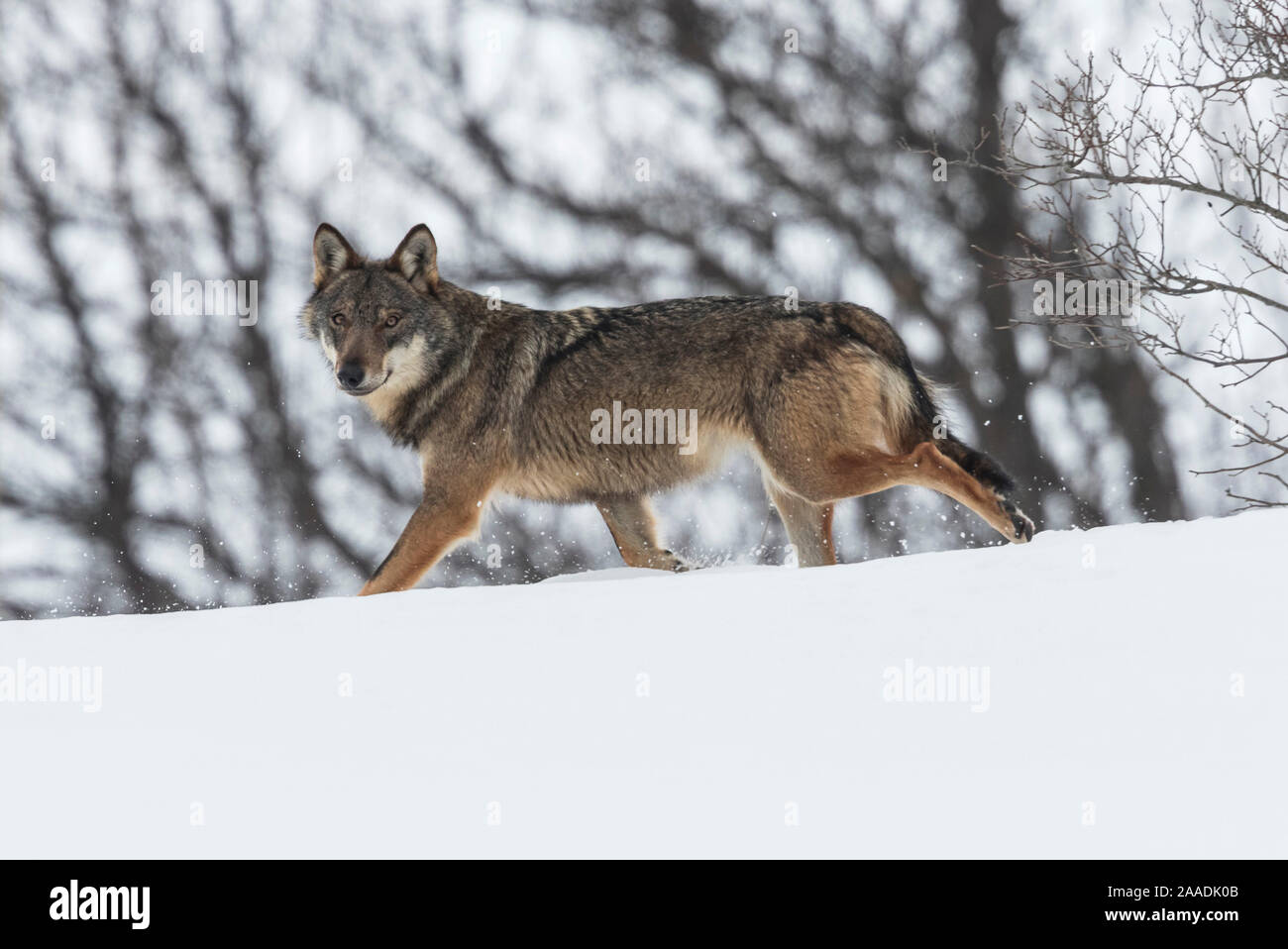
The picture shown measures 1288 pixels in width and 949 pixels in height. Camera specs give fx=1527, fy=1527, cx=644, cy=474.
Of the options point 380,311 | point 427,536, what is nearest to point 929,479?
point 427,536

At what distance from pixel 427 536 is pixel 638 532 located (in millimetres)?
1280

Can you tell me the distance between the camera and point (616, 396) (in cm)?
806

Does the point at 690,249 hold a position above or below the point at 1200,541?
above

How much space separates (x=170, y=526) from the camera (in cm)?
1870

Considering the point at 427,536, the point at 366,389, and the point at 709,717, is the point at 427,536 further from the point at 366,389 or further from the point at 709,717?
the point at 709,717

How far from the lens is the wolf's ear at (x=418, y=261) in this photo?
27.4 feet

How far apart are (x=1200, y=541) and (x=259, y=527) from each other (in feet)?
44.9

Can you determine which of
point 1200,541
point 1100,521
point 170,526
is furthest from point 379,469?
point 1200,541

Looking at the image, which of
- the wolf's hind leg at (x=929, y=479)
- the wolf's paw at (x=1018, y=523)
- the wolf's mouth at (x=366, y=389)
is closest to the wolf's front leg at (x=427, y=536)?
the wolf's mouth at (x=366, y=389)

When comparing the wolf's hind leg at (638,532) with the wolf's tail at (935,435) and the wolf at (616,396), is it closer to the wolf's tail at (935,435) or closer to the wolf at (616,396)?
the wolf at (616,396)

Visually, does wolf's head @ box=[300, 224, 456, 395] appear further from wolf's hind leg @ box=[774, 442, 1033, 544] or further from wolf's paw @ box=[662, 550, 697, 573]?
wolf's hind leg @ box=[774, 442, 1033, 544]

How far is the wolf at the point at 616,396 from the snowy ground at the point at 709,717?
1486 mm

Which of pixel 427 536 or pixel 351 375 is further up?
pixel 351 375

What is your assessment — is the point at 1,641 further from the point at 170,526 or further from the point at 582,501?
→ the point at 170,526
